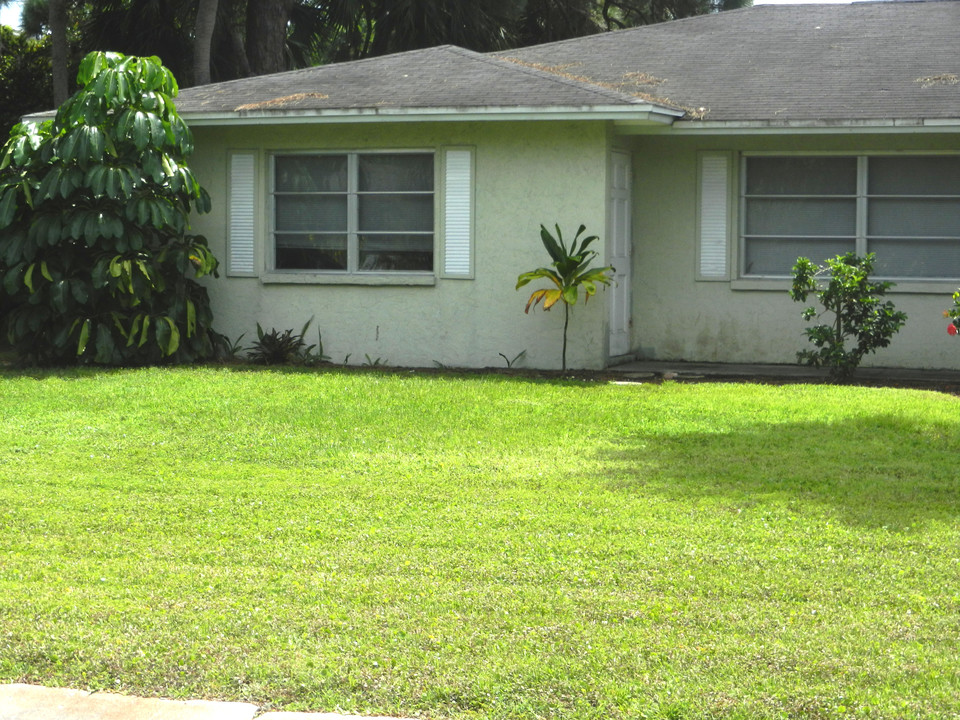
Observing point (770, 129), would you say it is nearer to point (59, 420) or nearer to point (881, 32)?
point (881, 32)

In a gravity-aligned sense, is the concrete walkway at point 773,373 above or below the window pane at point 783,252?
below

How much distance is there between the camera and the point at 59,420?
993 centimetres

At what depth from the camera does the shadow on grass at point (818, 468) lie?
7.07 meters

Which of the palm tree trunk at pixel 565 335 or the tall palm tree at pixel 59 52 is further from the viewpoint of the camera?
the tall palm tree at pixel 59 52

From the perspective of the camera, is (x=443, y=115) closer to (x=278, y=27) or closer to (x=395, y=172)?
(x=395, y=172)

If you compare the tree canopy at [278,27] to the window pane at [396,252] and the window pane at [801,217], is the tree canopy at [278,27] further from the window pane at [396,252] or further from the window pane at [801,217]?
the window pane at [801,217]

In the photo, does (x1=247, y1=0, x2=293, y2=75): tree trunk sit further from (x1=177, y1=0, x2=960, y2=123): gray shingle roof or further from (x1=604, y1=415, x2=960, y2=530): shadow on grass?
(x1=604, y1=415, x2=960, y2=530): shadow on grass

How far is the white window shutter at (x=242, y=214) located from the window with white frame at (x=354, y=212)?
0.82 ft

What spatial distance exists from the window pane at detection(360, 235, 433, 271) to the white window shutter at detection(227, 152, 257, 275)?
1292 mm

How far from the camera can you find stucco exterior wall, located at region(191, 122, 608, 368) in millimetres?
13469

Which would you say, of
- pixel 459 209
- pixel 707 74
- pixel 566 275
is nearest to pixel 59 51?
pixel 459 209

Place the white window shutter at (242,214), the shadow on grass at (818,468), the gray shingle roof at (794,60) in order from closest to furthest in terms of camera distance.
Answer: the shadow on grass at (818,468) < the gray shingle roof at (794,60) < the white window shutter at (242,214)

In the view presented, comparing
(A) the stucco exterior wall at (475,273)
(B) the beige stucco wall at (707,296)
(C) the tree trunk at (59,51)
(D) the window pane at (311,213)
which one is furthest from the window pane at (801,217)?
(C) the tree trunk at (59,51)

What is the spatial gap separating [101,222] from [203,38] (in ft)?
30.5
